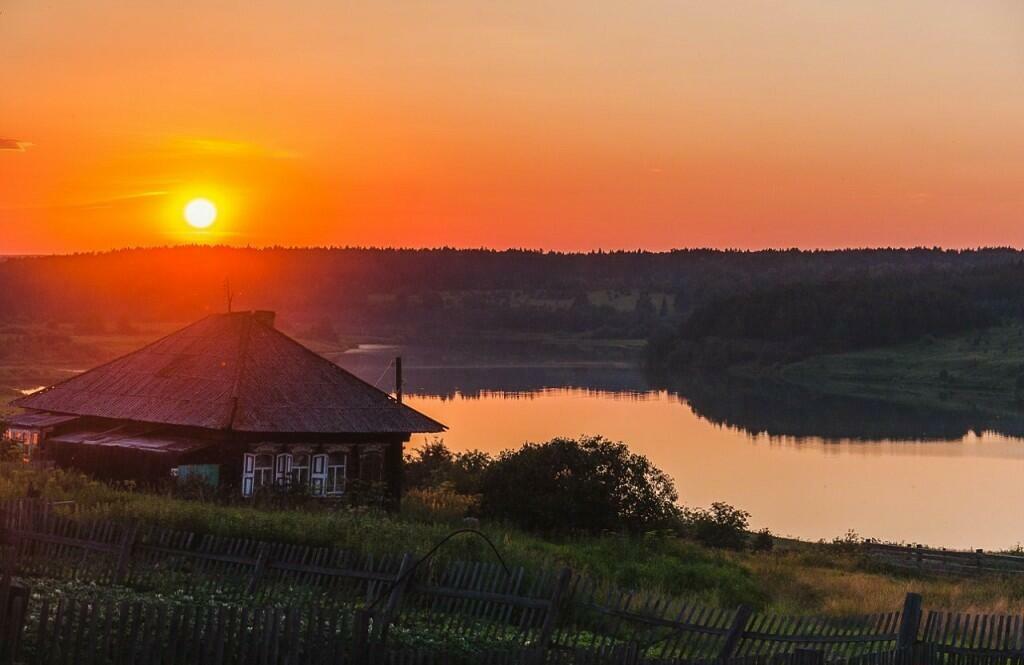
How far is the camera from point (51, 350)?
129000mm

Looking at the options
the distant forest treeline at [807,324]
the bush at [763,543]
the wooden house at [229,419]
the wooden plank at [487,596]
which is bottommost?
the bush at [763,543]

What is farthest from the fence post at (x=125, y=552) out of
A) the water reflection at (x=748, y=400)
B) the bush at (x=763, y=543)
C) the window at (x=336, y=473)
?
the water reflection at (x=748, y=400)

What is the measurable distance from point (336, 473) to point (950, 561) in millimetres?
19218

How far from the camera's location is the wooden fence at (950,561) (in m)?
39.0

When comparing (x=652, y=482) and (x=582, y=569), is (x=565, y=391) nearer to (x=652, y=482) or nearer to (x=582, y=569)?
(x=652, y=482)

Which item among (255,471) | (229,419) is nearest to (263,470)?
(255,471)

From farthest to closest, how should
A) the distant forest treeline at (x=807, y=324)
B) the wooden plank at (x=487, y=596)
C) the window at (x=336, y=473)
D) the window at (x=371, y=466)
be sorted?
the distant forest treeline at (x=807, y=324)
the window at (x=371, y=466)
the window at (x=336, y=473)
the wooden plank at (x=487, y=596)

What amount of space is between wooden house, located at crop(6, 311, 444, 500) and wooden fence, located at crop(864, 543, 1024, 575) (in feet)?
50.8

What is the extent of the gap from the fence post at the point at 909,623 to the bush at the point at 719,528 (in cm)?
2669

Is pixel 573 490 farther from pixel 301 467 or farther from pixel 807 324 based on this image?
pixel 807 324

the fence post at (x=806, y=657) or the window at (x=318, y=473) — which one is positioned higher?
the fence post at (x=806, y=657)

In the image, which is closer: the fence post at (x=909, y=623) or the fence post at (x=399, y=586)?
the fence post at (x=909, y=623)

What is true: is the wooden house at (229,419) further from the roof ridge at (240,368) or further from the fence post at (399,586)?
the fence post at (399,586)

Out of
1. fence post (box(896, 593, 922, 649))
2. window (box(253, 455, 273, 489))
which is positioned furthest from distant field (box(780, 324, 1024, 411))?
fence post (box(896, 593, 922, 649))
